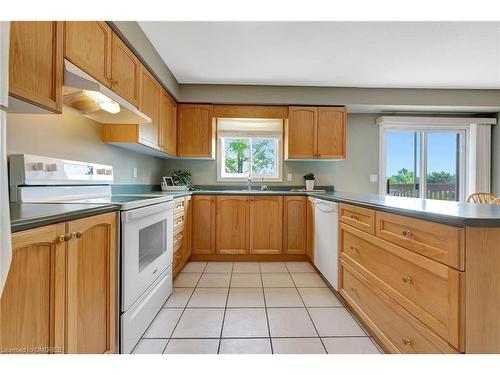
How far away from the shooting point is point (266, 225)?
10.2 ft

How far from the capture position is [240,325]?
66.2 inches

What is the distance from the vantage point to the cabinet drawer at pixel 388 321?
3.42ft

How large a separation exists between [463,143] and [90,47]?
511 cm

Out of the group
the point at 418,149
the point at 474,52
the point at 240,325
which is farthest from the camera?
the point at 418,149

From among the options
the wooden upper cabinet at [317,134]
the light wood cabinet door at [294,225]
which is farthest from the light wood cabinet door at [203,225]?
the wooden upper cabinet at [317,134]

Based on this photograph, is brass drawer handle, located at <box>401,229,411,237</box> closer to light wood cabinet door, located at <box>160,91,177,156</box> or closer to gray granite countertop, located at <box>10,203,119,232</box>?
gray granite countertop, located at <box>10,203,119,232</box>

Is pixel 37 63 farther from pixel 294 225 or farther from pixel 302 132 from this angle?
pixel 302 132

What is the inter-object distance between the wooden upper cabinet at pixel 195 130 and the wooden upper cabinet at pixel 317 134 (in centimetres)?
115

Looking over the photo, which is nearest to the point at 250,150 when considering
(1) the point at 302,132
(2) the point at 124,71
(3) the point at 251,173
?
(3) the point at 251,173

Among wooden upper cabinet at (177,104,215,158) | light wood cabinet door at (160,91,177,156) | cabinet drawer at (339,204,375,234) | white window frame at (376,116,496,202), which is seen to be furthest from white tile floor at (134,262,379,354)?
white window frame at (376,116,496,202)

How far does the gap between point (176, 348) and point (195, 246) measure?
168 cm

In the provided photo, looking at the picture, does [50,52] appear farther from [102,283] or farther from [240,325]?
[240,325]
